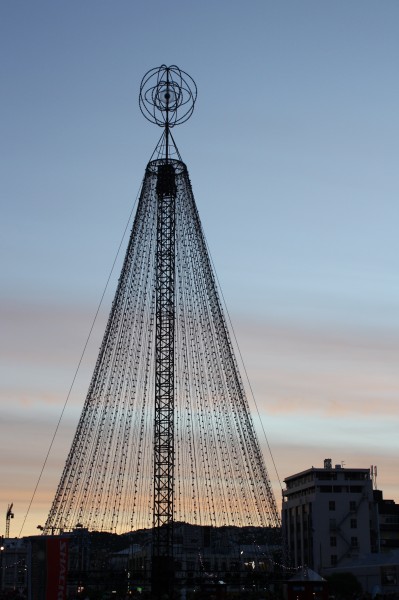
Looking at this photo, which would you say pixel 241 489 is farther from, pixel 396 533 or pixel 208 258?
pixel 396 533

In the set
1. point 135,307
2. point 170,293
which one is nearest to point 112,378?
point 135,307

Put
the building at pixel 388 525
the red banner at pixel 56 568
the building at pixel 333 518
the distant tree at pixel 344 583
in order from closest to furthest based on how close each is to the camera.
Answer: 1. the red banner at pixel 56 568
2. the distant tree at pixel 344 583
3. the building at pixel 333 518
4. the building at pixel 388 525

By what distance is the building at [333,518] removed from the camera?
148125 millimetres

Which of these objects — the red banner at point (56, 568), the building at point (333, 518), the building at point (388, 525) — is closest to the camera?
the red banner at point (56, 568)

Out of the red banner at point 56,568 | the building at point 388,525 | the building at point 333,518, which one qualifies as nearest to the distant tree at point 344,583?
the building at point 333,518

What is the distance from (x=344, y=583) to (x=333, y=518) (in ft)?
110

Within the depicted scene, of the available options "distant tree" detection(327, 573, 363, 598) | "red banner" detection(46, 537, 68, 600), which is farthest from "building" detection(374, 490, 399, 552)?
"red banner" detection(46, 537, 68, 600)

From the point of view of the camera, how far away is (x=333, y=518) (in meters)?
150

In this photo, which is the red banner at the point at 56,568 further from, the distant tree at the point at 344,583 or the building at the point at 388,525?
the building at the point at 388,525

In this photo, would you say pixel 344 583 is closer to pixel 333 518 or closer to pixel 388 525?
pixel 333 518

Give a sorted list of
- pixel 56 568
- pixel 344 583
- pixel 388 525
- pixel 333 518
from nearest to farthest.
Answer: pixel 56 568 < pixel 344 583 < pixel 333 518 < pixel 388 525

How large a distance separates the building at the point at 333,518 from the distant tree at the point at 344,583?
2175cm

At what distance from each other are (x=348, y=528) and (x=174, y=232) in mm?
92631

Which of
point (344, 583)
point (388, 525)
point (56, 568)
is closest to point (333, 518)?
point (388, 525)
